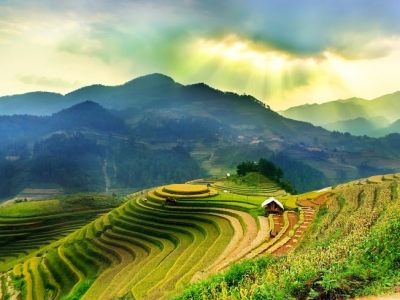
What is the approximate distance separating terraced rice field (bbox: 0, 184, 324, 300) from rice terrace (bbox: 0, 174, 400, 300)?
0.10m

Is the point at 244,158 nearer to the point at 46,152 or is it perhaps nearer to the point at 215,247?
the point at 46,152

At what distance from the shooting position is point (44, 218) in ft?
164

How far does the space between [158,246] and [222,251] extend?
8316mm

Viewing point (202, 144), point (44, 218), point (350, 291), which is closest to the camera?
point (350, 291)

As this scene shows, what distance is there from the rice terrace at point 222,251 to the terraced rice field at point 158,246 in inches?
3.9

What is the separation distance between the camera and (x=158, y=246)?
2450 centimetres

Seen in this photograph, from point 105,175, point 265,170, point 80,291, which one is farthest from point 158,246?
point 105,175

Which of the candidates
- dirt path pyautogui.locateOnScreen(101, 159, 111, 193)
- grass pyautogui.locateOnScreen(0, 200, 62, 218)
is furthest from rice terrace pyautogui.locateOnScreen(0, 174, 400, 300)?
dirt path pyautogui.locateOnScreen(101, 159, 111, 193)

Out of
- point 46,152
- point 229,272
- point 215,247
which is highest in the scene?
point 46,152

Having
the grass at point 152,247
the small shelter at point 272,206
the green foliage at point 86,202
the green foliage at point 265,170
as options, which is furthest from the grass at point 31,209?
the small shelter at point 272,206

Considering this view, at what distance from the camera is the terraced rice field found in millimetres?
15969

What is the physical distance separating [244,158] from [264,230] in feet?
390

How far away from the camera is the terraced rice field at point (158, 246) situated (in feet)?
52.4

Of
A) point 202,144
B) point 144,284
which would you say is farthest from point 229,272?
point 202,144
